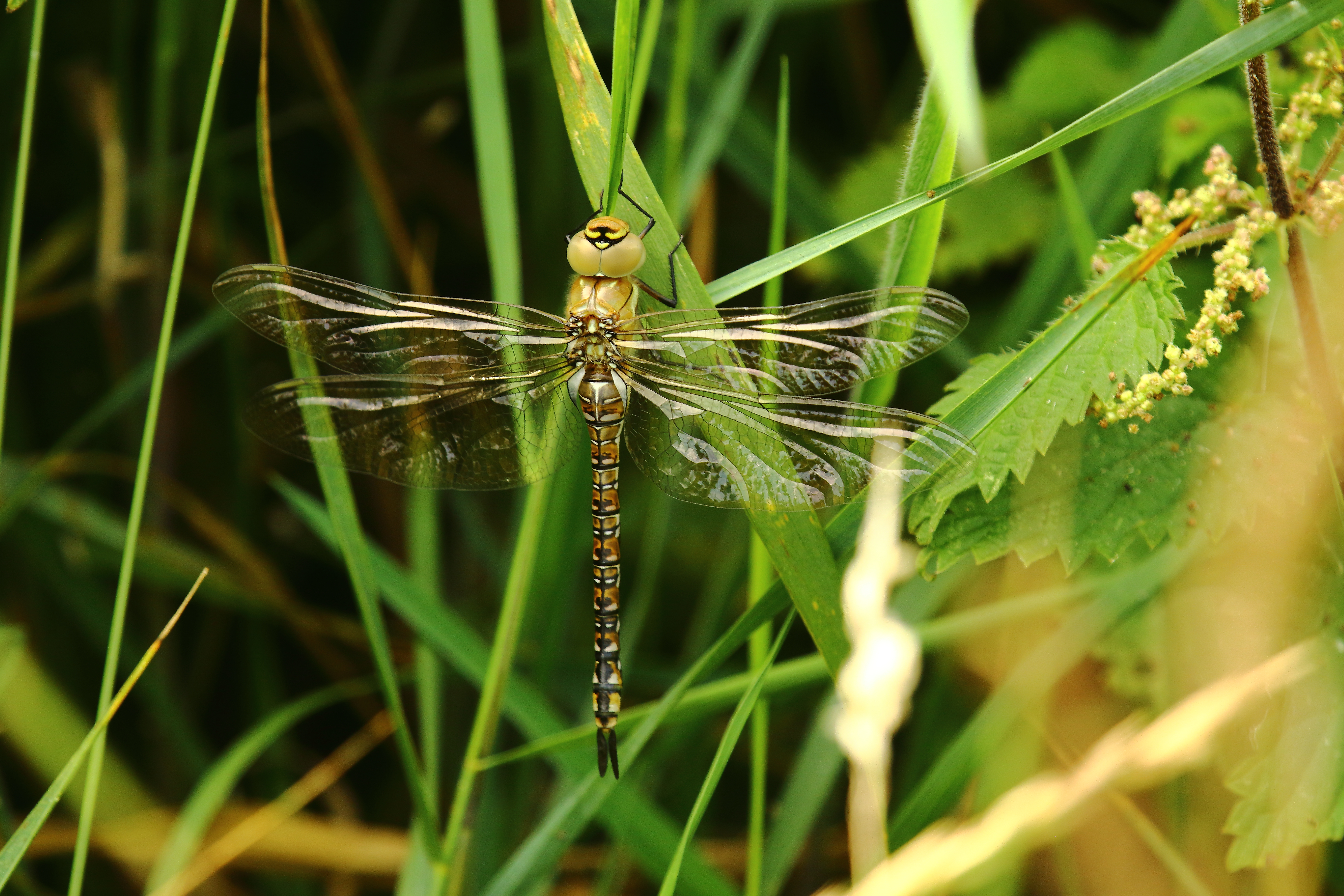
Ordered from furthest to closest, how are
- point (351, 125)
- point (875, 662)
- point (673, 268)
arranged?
point (351, 125)
point (673, 268)
point (875, 662)

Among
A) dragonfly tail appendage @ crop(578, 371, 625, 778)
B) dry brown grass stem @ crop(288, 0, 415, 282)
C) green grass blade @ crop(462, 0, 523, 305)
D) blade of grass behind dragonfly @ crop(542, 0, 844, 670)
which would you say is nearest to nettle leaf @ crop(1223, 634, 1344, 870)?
blade of grass behind dragonfly @ crop(542, 0, 844, 670)

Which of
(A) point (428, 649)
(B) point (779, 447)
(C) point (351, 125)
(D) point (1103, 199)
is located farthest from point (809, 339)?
(C) point (351, 125)

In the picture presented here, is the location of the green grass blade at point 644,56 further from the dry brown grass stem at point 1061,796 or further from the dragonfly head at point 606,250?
the dry brown grass stem at point 1061,796

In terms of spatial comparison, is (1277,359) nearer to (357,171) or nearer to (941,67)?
(941,67)

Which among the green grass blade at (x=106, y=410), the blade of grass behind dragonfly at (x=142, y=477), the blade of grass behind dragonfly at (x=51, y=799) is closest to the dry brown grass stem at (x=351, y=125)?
the green grass blade at (x=106, y=410)

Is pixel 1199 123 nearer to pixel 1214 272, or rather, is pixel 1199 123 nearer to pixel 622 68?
pixel 1214 272

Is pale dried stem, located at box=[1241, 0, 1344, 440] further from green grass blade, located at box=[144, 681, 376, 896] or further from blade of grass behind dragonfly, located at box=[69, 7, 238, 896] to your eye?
green grass blade, located at box=[144, 681, 376, 896]
